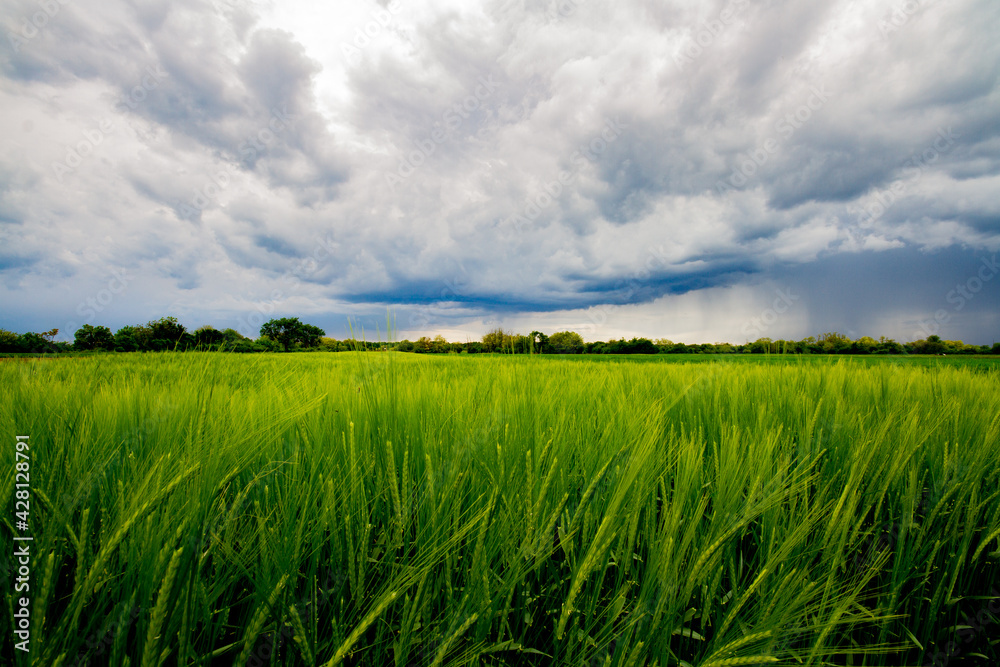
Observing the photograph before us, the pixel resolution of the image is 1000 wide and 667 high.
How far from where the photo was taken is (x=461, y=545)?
0.85 metres

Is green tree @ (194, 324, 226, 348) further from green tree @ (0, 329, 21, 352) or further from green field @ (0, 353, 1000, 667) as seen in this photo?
green tree @ (0, 329, 21, 352)

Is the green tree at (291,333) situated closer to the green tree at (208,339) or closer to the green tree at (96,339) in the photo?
the green tree at (96,339)

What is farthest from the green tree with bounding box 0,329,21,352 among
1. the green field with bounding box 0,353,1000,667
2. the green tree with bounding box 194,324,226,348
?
the green field with bounding box 0,353,1000,667

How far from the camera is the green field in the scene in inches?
26.1

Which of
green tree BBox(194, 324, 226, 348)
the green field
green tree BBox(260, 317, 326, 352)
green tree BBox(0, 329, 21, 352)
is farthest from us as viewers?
green tree BBox(260, 317, 326, 352)

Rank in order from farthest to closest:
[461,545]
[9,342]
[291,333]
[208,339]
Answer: [291,333], [9,342], [208,339], [461,545]

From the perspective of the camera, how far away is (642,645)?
63 centimetres

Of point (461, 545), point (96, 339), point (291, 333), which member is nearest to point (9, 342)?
point (96, 339)

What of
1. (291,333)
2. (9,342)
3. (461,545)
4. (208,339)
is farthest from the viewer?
(291,333)

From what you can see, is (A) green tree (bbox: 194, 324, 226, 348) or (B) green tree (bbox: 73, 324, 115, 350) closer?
(A) green tree (bbox: 194, 324, 226, 348)

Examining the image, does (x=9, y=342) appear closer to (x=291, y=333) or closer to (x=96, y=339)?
(x=96, y=339)

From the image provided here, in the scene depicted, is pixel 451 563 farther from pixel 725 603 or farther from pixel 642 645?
pixel 725 603

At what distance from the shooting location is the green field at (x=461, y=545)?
26.1 inches

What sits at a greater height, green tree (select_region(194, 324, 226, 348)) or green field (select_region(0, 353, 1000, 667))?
green tree (select_region(194, 324, 226, 348))
